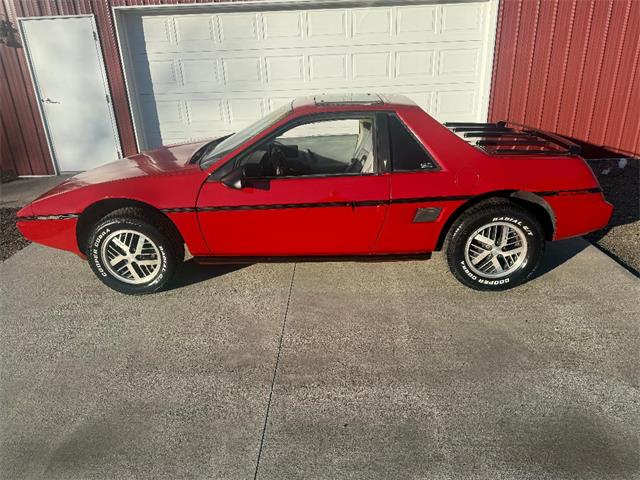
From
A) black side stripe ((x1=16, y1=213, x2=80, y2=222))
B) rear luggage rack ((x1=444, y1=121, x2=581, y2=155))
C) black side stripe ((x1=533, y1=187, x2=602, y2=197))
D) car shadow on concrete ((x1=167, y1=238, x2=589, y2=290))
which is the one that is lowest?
car shadow on concrete ((x1=167, y1=238, x2=589, y2=290))

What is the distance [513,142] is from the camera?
3.77 meters

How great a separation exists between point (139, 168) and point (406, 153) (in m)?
2.27

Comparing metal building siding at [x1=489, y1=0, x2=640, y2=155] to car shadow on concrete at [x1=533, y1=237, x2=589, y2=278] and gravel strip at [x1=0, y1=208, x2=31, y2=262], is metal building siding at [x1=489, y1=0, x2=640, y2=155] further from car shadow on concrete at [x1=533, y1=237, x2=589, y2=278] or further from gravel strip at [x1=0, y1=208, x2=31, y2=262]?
gravel strip at [x1=0, y1=208, x2=31, y2=262]

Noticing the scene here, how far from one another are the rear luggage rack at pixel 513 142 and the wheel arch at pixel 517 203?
1.09 ft

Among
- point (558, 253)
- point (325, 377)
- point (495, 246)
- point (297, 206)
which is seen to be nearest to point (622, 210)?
point (558, 253)

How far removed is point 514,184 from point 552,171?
0.33 m

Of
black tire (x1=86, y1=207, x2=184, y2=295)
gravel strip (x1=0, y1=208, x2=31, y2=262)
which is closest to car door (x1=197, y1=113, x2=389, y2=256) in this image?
black tire (x1=86, y1=207, x2=184, y2=295)

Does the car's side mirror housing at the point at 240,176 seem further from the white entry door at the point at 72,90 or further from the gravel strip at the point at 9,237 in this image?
the white entry door at the point at 72,90

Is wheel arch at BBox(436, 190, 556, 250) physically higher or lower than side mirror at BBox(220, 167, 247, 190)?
lower

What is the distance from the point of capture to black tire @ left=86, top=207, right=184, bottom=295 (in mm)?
3496

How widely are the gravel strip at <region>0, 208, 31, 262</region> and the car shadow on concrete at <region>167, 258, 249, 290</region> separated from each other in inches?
82.5

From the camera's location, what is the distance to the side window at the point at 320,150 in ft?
11.4

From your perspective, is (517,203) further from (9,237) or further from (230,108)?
(9,237)

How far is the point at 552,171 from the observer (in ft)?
11.3
